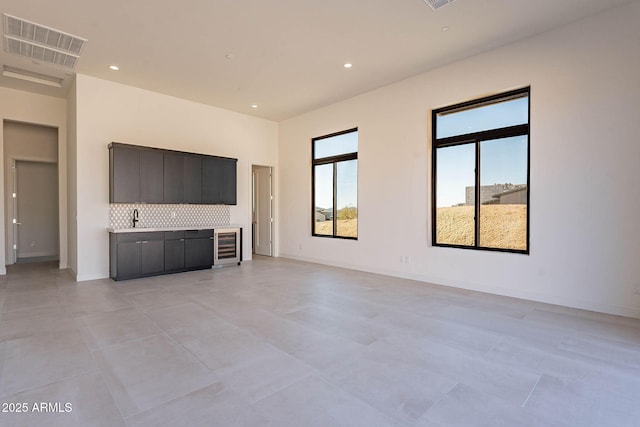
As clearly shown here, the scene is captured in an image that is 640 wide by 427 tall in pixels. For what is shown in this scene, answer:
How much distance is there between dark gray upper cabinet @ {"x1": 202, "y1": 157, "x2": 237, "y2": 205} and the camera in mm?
6805

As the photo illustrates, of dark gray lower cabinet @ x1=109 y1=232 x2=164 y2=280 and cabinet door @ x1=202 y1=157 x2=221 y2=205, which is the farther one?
cabinet door @ x1=202 y1=157 x2=221 y2=205

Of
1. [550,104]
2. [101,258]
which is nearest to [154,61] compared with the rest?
[101,258]

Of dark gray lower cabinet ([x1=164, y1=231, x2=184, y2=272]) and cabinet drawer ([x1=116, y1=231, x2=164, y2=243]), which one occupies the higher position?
cabinet drawer ([x1=116, y1=231, x2=164, y2=243])

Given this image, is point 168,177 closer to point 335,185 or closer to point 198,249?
point 198,249

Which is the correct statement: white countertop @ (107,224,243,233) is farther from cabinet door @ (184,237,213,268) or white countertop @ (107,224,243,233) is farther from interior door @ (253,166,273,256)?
interior door @ (253,166,273,256)

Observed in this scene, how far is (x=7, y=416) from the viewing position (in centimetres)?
187

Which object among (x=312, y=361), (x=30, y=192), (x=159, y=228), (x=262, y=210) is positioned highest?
(x=30, y=192)

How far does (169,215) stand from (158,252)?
0.95 m

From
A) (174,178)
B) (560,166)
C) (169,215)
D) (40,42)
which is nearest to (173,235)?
(169,215)

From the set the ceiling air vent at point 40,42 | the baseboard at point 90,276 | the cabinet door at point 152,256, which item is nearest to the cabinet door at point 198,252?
the cabinet door at point 152,256

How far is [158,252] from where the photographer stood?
19.3 feet

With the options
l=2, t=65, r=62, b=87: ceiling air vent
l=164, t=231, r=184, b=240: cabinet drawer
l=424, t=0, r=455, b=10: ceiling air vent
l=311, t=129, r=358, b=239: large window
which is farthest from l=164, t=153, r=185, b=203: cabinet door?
l=424, t=0, r=455, b=10: ceiling air vent

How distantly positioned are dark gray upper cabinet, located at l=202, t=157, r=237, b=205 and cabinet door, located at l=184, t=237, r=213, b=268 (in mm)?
881

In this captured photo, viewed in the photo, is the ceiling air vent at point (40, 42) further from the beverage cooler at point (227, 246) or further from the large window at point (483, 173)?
the large window at point (483, 173)
